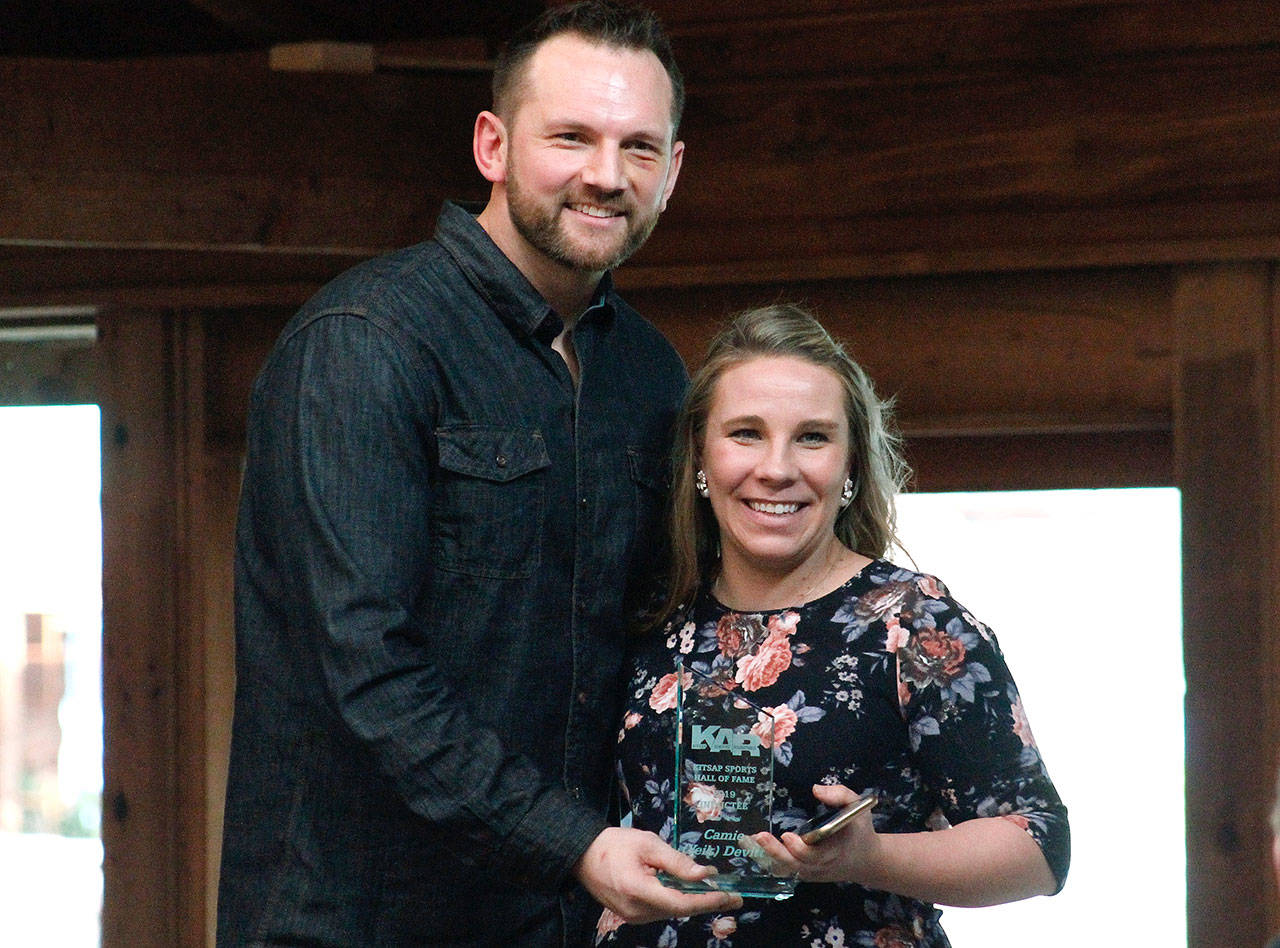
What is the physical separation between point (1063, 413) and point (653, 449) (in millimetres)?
1376

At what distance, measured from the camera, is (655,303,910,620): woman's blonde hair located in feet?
7.03

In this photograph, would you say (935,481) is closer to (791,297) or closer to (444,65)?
(791,297)

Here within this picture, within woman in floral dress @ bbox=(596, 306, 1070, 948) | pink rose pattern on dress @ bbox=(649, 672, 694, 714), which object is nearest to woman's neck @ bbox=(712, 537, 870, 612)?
woman in floral dress @ bbox=(596, 306, 1070, 948)

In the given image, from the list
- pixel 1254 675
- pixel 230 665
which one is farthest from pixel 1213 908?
pixel 230 665

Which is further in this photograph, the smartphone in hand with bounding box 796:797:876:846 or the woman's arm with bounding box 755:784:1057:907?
the woman's arm with bounding box 755:784:1057:907

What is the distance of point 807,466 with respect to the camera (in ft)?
6.80

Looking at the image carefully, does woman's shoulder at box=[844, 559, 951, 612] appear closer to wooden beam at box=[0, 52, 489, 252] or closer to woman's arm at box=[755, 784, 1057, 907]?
woman's arm at box=[755, 784, 1057, 907]

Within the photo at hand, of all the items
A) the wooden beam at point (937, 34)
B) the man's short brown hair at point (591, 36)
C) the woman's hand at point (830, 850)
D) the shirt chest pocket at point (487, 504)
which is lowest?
the woman's hand at point (830, 850)

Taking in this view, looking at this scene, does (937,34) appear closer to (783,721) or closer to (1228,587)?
(1228,587)

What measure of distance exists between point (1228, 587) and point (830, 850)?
1720 millimetres

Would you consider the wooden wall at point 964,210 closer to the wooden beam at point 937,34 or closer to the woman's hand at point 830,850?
the wooden beam at point 937,34

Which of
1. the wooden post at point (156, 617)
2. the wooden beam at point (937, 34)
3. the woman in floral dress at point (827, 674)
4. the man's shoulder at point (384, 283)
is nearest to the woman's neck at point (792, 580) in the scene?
the woman in floral dress at point (827, 674)

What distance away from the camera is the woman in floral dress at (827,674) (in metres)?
1.88

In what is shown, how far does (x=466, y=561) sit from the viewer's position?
1.93 meters
